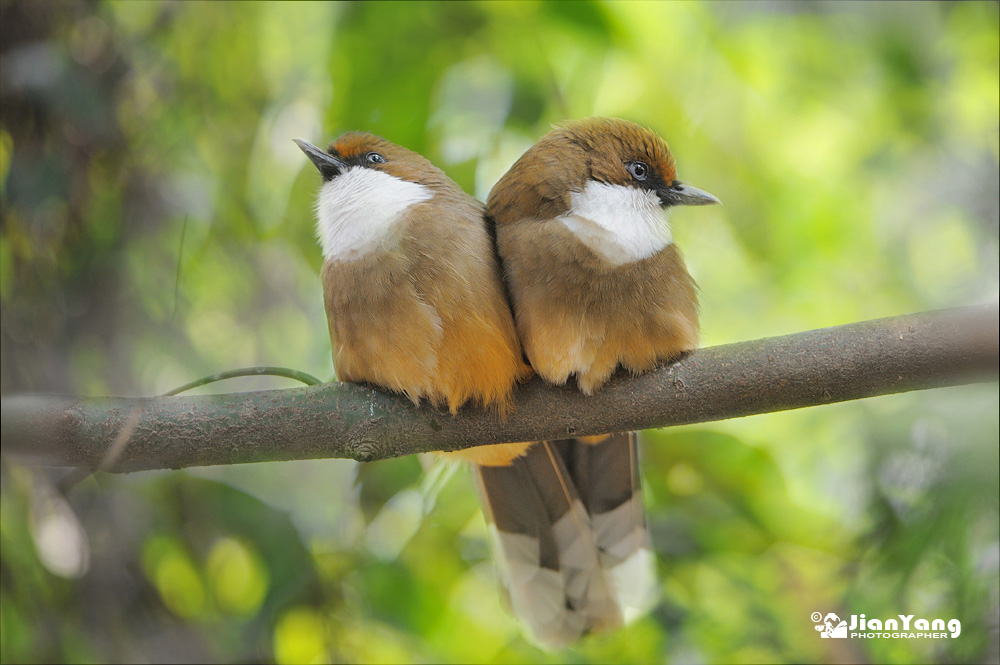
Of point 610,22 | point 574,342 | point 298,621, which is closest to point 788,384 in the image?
point 574,342

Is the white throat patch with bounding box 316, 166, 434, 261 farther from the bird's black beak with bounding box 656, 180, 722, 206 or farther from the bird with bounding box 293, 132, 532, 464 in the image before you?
Result: the bird's black beak with bounding box 656, 180, 722, 206

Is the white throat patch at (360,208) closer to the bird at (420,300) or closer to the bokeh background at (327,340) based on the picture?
the bird at (420,300)

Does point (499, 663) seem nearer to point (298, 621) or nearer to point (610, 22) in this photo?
point (298, 621)

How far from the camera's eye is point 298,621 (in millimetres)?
2734

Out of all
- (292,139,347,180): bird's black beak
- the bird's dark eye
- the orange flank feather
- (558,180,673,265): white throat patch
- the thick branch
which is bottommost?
the thick branch

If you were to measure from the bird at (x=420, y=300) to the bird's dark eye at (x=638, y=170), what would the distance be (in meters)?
0.43

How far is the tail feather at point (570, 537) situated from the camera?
8.11 ft

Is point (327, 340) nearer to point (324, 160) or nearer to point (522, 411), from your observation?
point (324, 160)

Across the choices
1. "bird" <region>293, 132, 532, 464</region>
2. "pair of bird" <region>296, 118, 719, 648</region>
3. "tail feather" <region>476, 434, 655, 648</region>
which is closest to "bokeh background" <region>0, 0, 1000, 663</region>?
"tail feather" <region>476, 434, 655, 648</region>

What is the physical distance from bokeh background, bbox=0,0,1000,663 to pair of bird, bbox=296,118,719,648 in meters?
0.32

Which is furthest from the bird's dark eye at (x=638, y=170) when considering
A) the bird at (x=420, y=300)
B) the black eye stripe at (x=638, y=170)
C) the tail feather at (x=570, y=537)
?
the tail feather at (x=570, y=537)

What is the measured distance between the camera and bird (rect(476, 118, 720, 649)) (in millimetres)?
1890

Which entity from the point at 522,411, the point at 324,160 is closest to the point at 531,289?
the point at 522,411

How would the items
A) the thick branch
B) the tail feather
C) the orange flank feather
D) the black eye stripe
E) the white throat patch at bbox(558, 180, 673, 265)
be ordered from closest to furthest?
the thick branch, the orange flank feather, the white throat patch at bbox(558, 180, 673, 265), the black eye stripe, the tail feather
